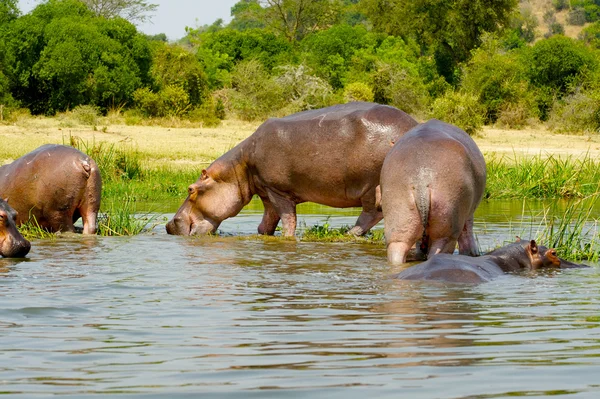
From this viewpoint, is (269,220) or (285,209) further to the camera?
(269,220)

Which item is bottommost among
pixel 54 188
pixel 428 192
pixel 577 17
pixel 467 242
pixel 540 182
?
pixel 540 182

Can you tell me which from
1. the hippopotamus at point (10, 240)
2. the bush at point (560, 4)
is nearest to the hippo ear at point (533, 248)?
the hippopotamus at point (10, 240)

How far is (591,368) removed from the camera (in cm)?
334

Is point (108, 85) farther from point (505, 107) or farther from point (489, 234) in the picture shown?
point (489, 234)

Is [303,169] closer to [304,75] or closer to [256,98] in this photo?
[256,98]

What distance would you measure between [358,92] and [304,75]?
108 inches

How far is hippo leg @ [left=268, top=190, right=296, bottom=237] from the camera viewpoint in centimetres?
872

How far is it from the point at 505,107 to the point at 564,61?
4915mm

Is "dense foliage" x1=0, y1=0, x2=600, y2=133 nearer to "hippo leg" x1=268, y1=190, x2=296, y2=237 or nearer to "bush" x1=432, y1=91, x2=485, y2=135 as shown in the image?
"bush" x1=432, y1=91, x2=485, y2=135

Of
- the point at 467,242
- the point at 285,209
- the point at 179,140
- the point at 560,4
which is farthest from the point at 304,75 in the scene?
the point at 560,4

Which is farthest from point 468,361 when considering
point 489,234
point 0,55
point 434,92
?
point 434,92

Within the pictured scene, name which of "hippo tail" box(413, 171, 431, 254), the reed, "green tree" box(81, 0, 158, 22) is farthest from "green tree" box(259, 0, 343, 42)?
"hippo tail" box(413, 171, 431, 254)

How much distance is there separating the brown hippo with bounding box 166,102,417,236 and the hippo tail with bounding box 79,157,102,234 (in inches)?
27.3

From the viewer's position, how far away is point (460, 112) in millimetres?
22172
